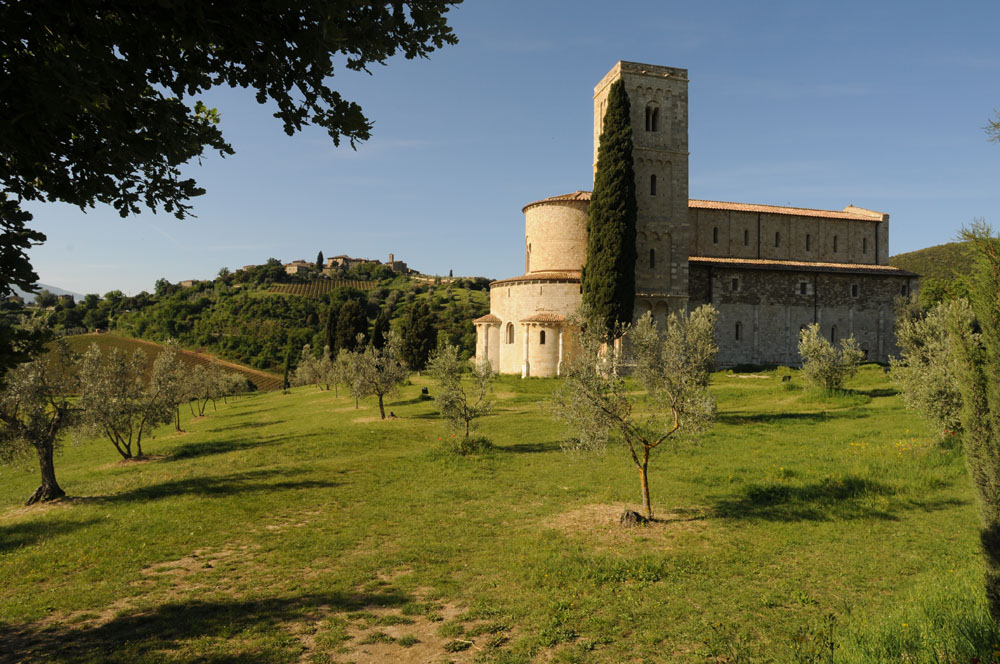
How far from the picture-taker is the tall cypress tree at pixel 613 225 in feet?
126

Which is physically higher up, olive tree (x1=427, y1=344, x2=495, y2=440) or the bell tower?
the bell tower

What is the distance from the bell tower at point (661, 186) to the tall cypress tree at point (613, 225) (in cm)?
424

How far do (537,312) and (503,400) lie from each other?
34.5ft

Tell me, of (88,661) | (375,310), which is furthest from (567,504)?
(375,310)

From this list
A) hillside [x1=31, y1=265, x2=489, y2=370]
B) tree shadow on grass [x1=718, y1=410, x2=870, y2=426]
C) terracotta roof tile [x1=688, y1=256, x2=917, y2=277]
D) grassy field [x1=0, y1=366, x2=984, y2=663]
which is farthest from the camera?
hillside [x1=31, y1=265, x2=489, y2=370]

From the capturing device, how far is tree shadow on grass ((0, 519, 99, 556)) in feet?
42.8

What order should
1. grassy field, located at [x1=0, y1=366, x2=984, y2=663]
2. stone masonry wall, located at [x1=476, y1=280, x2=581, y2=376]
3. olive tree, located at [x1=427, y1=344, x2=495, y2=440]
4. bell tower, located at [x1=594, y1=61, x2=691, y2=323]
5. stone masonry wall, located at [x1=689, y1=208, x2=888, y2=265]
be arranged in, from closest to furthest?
grassy field, located at [x1=0, y1=366, x2=984, y2=663]
olive tree, located at [x1=427, y1=344, x2=495, y2=440]
stone masonry wall, located at [x1=476, y1=280, x2=581, y2=376]
bell tower, located at [x1=594, y1=61, x2=691, y2=323]
stone masonry wall, located at [x1=689, y1=208, x2=888, y2=265]

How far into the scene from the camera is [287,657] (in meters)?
7.26

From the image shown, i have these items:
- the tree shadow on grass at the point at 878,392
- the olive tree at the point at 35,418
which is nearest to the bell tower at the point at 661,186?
the tree shadow on grass at the point at 878,392

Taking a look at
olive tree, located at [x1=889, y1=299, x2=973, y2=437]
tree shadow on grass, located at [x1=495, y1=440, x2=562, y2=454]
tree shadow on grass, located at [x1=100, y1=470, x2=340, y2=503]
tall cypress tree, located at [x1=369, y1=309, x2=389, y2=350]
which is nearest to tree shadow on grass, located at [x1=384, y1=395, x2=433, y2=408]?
tree shadow on grass, located at [x1=495, y1=440, x2=562, y2=454]

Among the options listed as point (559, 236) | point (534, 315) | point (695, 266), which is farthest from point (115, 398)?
point (695, 266)

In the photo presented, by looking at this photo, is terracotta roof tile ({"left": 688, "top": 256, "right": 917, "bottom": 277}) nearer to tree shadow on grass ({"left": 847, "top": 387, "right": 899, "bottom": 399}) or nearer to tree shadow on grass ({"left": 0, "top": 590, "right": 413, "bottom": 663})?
tree shadow on grass ({"left": 847, "top": 387, "right": 899, "bottom": 399})

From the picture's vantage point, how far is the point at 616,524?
12.5 metres

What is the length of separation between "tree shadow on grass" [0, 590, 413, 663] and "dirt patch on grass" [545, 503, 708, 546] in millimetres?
4527
